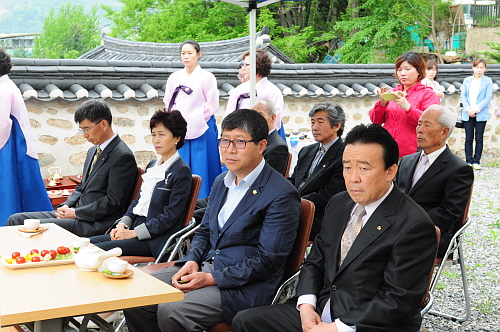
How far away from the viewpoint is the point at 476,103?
897cm

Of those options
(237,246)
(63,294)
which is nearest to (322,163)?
(237,246)

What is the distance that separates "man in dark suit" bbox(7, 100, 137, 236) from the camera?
3.69 meters

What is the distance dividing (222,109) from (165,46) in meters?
6.07

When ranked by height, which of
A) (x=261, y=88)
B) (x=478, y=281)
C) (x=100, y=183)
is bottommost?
(x=478, y=281)

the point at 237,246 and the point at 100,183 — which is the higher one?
the point at 100,183

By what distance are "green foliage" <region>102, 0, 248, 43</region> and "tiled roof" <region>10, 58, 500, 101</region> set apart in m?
10.2

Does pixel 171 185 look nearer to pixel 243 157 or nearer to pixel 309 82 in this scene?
pixel 243 157

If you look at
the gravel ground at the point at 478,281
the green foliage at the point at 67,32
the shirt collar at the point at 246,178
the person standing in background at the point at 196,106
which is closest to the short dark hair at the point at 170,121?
the shirt collar at the point at 246,178

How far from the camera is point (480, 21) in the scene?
22875mm

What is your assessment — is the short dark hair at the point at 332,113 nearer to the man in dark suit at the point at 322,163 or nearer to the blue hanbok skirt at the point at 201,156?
the man in dark suit at the point at 322,163

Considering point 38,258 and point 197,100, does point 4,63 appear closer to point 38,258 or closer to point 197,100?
point 197,100

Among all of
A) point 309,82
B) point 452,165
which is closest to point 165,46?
point 309,82

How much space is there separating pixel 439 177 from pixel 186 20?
709 inches

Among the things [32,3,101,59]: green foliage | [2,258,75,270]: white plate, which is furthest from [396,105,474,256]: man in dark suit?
[32,3,101,59]: green foliage
